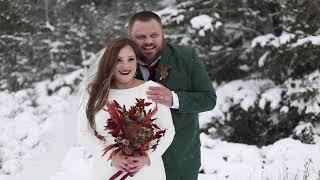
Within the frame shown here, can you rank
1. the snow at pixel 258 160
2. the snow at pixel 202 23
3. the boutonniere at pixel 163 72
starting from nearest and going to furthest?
1. the boutonniere at pixel 163 72
2. the snow at pixel 258 160
3. the snow at pixel 202 23

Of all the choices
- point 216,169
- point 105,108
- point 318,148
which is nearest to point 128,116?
point 105,108

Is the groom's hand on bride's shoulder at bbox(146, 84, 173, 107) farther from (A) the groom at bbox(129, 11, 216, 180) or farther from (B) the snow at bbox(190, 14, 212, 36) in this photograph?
(B) the snow at bbox(190, 14, 212, 36)

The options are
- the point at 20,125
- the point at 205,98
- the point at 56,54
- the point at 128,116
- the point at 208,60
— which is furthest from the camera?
the point at 56,54

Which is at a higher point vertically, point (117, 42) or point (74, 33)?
point (117, 42)

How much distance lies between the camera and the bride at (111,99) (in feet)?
9.00

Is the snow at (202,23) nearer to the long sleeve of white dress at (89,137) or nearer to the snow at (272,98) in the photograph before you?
the snow at (272,98)

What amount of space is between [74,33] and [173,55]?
1492 cm

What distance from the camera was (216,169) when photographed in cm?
598

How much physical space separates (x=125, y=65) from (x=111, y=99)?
236mm

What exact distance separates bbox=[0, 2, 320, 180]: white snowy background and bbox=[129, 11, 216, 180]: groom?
5.70 feet

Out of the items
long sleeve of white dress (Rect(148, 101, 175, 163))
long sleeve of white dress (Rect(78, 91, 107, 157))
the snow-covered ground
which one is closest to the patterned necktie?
long sleeve of white dress (Rect(148, 101, 175, 163))

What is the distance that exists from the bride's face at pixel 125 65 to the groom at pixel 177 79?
19 cm

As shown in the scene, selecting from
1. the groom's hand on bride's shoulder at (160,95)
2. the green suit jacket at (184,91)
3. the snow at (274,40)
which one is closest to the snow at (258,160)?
the snow at (274,40)

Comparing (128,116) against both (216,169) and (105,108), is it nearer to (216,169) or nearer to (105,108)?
(105,108)
